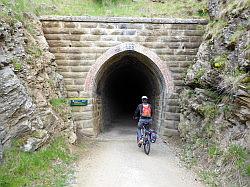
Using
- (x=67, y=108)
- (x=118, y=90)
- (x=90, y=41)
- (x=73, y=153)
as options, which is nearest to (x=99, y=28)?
(x=90, y=41)

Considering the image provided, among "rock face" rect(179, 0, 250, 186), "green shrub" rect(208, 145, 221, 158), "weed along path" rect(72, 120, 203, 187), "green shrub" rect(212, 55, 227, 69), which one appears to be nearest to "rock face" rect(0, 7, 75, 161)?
"weed along path" rect(72, 120, 203, 187)

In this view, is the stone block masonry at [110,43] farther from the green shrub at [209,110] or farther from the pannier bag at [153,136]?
the green shrub at [209,110]

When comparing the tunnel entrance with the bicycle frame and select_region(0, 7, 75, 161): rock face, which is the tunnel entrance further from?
select_region(0, 7, 75, 161): rock face

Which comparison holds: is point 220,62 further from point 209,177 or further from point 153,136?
point 209,177

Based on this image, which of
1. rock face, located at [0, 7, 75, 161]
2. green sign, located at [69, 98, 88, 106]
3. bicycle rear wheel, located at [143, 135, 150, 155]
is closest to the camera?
rock face, located at [0, 7, 75, 161]

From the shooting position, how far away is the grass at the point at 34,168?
276 inches

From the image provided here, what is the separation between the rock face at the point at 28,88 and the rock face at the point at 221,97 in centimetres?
414

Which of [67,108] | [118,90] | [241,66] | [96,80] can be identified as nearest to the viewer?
[241,66]

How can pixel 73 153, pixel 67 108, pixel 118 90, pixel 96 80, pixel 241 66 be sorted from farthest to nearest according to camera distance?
pixel 118 90
pixel 96 80
pixel 67 108
pixel 73 153
pixel 241 66

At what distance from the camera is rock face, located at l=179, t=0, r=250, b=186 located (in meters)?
7.46

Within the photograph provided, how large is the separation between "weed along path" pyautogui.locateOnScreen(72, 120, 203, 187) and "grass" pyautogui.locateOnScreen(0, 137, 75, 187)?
0.52 m

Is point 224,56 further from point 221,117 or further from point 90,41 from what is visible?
point 90,41

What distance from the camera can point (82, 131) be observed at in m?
12.1

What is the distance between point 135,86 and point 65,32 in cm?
1254
